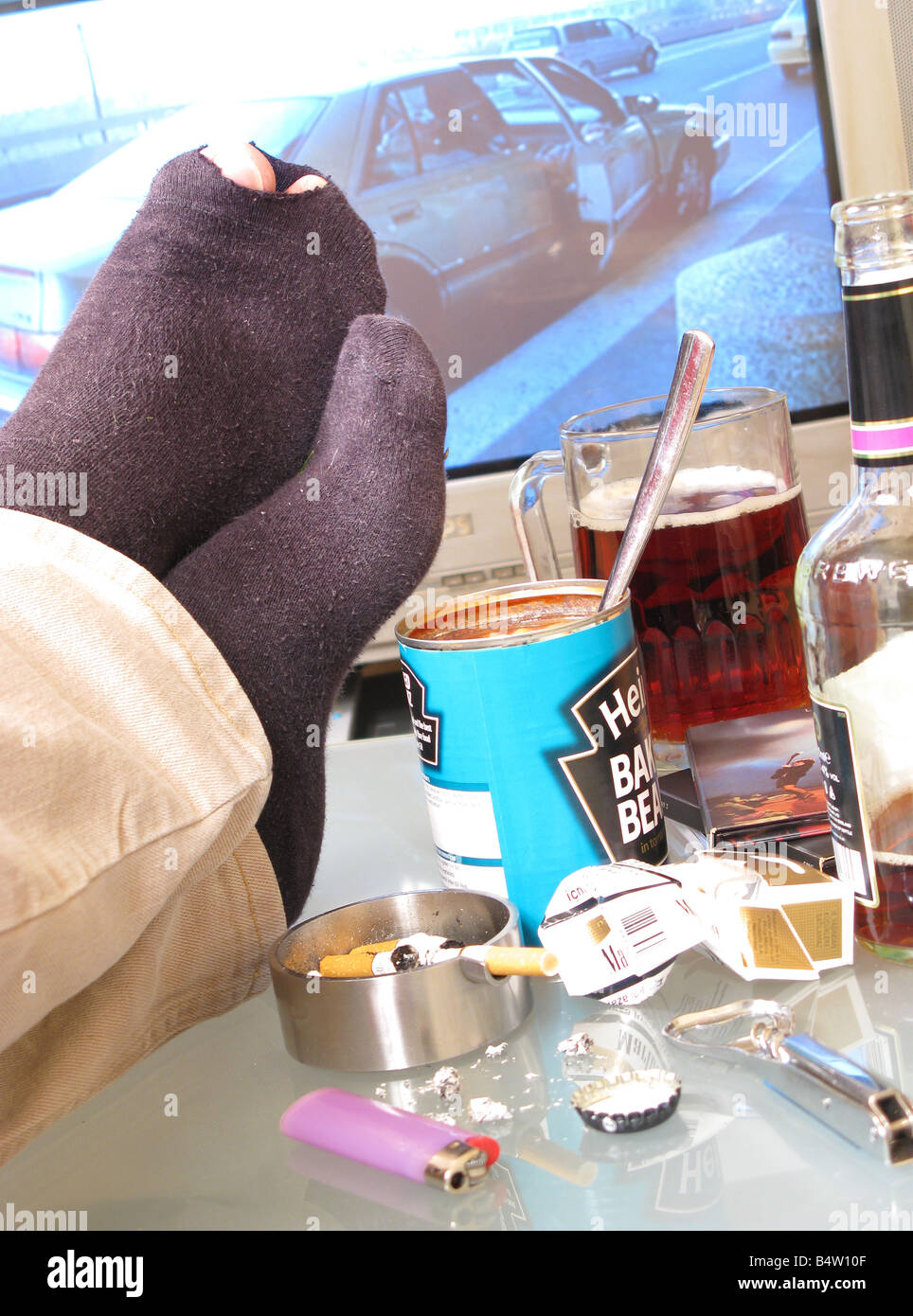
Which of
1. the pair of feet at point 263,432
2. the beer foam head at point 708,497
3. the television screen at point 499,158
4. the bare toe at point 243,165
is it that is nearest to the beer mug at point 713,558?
the beer foam head at point 708,497

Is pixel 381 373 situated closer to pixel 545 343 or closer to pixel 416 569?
pixel 416 569

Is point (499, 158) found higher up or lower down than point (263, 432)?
higher up

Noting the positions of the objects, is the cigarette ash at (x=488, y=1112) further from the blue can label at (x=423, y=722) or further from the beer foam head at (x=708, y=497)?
the beer foam head at (x=708, y=497)

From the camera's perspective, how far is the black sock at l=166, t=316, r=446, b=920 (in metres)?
0.56

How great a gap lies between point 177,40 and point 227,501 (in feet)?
1.72

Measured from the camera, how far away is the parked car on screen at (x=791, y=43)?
1004 mm

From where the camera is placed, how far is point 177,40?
3.32ft

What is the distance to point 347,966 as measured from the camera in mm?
426

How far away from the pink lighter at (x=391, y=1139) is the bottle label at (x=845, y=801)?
0.16m

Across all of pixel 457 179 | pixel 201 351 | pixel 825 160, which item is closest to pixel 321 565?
pixel 201 351

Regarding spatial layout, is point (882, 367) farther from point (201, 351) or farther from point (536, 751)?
point (201, 351)

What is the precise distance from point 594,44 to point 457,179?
0.53ft

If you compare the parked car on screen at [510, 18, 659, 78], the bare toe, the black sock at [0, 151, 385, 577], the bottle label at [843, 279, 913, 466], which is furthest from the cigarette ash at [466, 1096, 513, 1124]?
the parked car on screen at [510, 18, 659, 78]

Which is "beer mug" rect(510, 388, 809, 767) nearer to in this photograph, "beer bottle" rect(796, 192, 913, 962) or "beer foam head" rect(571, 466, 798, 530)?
"beer foam head" rect(571, 466, 798, 530)
